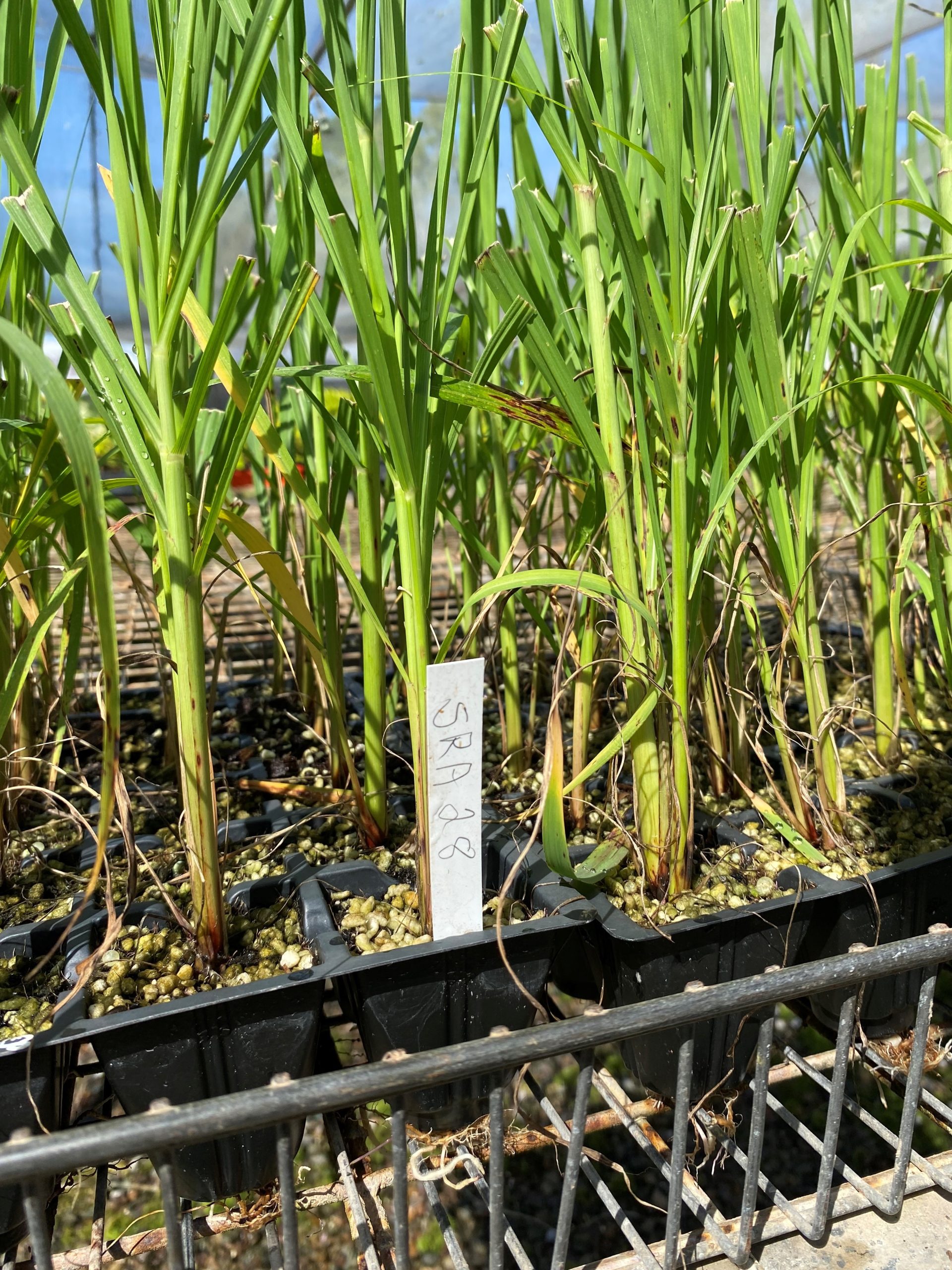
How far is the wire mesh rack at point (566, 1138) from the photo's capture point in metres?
0.33

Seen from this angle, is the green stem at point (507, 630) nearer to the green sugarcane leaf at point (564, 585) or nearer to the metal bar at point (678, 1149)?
the green sugarcane leaf at point (564, 585)

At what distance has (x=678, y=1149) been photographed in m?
0.43

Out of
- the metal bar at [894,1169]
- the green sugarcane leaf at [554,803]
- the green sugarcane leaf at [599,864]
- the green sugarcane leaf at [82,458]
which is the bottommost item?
the metal bar at [894,1169]

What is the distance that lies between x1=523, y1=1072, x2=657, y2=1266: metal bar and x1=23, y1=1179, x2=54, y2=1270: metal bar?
0.23 metres

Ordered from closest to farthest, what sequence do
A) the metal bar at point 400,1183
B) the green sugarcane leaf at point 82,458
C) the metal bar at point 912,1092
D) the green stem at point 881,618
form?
1. the green sugarcane leaf at point 82,458
2. the metal bar at point 400,1183
3. the metal bar at point 912,1092
4. the green stem at point 881,618

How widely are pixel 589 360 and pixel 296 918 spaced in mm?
425

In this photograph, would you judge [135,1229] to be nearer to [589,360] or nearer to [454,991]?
[454,991]

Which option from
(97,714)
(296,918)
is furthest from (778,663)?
(97,714)

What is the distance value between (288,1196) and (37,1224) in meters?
0.10

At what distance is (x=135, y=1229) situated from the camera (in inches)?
39.0

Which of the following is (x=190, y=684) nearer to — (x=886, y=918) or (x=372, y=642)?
(x=372, y=642)

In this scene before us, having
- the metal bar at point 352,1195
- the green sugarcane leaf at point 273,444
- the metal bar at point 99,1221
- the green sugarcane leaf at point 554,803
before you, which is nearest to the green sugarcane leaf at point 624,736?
the green sugarcane leaf at point 554,803

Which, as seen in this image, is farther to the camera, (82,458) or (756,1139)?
(756,1139)

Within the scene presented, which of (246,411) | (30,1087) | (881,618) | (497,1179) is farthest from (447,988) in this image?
(881,618)
